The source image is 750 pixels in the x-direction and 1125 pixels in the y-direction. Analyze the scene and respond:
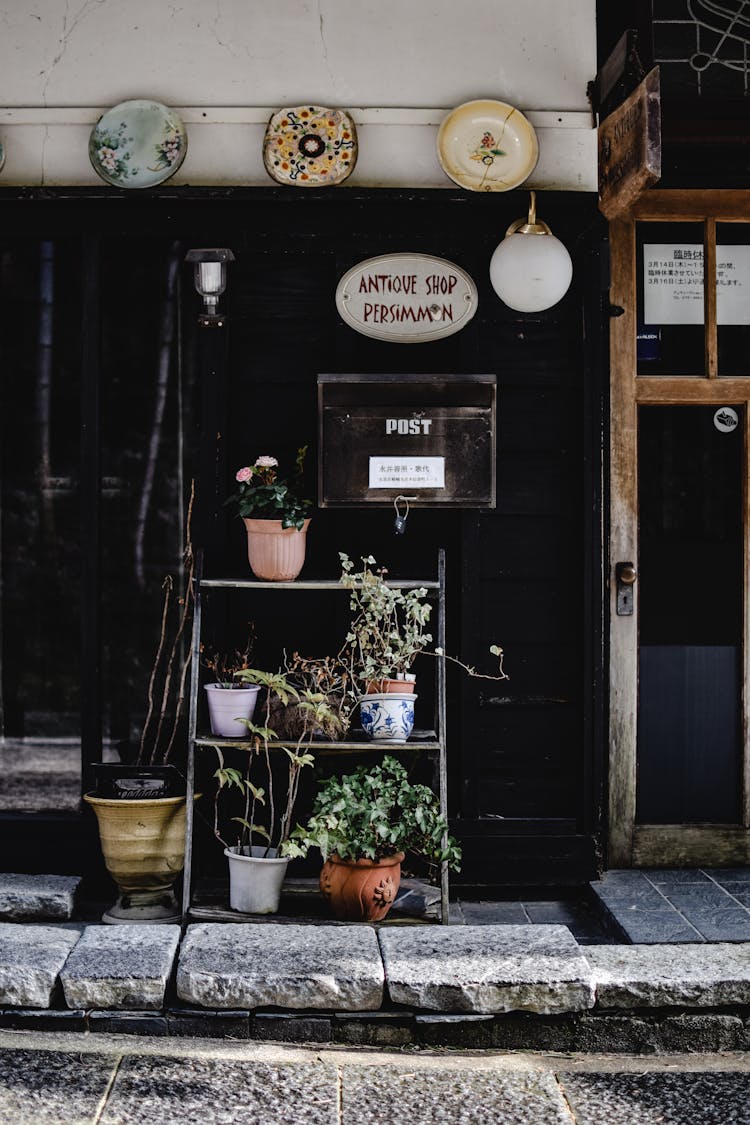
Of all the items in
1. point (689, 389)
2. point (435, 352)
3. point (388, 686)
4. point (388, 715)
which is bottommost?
point (388, 715)

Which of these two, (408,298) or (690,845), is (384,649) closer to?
(408,298)

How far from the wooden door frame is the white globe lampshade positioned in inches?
23.1

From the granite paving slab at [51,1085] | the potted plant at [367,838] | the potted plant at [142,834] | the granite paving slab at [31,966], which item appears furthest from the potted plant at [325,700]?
the granite paving slab at [51,1085]

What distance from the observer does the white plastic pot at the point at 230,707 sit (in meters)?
4.99

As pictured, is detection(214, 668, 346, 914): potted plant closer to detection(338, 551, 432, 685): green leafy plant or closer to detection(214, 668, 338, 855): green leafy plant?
detection(214, 668, 338, 855): green leafy plant

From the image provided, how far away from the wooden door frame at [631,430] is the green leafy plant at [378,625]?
102cm

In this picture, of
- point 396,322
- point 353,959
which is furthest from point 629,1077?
point 396,322

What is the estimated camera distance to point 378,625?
5.22 metres

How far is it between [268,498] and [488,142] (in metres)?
1.83

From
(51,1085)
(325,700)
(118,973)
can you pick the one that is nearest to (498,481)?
(325,700)

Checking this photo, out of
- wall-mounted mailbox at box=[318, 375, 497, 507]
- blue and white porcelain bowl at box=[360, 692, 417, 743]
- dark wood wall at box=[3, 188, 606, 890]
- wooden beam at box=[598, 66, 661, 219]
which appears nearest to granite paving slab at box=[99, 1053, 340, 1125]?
blue and white porcelain bowl at box=[360, 692, 417, 743]

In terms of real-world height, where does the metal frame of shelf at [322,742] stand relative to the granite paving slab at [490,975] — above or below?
above

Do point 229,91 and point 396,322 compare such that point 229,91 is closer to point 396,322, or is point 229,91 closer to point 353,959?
point 396,322

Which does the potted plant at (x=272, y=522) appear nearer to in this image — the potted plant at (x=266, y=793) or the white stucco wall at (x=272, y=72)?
the potted plant at (x=266, y=793)
